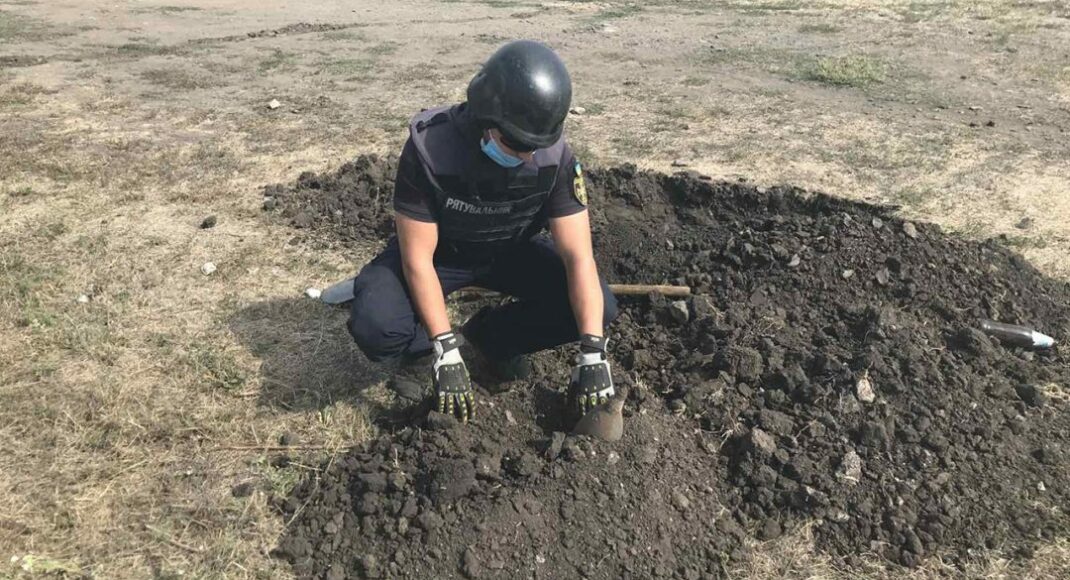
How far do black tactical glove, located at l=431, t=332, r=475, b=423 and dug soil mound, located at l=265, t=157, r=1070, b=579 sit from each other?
8 centimetres

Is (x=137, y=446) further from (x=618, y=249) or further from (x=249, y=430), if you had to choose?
(x=618, y=249)

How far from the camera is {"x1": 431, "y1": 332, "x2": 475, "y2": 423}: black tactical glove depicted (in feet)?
9.04

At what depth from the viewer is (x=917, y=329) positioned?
3350mm

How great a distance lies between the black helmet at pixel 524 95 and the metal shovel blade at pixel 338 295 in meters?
1.67

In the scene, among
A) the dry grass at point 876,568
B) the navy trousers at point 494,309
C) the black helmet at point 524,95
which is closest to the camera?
the black helmet at point 524,95

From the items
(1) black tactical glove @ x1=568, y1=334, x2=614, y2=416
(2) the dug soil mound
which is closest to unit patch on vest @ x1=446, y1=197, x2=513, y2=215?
(1) black tactical glove @ x1=568, y1=334, x2=614, y2=416

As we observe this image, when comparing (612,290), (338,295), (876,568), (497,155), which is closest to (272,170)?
(338,295)

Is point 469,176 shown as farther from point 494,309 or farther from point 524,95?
point 494,309

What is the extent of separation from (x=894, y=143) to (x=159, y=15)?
11056 mm

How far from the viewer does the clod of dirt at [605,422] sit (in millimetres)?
2723

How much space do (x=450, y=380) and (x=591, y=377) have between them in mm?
520

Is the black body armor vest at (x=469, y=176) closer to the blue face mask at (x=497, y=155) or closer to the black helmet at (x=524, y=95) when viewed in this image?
the blue face mask at (x=497, y=155)

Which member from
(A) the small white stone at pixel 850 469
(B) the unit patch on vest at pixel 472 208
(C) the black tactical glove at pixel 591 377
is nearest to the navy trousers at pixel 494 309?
(C) the black tactical glove at pixel 591 377

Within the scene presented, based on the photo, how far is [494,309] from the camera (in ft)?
10.9
